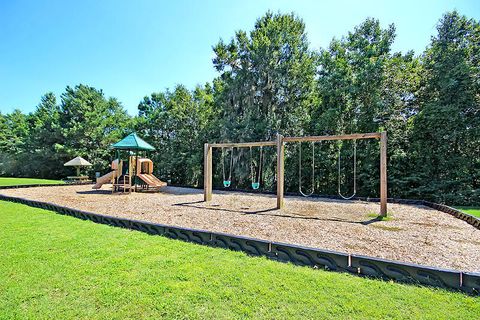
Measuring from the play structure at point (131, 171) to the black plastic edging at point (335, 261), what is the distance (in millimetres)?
6874

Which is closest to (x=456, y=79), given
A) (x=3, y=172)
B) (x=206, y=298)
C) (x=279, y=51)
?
(x=279, y=51)

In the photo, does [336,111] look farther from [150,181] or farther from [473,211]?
[150,181]

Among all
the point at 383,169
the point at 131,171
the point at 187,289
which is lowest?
the point at 187,289

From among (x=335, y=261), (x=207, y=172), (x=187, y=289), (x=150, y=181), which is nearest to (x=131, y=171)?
(x=150, y=181)

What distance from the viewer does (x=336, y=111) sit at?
10055 mm

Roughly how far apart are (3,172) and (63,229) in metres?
25.4

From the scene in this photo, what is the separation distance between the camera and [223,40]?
44.2ft

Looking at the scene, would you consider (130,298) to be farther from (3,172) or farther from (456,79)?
(3,172)

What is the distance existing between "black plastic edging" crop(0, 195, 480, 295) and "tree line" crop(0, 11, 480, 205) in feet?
14.4

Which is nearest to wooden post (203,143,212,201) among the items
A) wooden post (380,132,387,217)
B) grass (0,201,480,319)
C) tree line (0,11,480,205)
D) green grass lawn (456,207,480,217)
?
tree line (0,11,480,205)

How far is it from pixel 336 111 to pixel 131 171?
9.05m

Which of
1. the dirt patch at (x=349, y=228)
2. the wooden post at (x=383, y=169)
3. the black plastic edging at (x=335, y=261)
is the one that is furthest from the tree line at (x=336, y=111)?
the black plastic edging at (x=335, y=261)

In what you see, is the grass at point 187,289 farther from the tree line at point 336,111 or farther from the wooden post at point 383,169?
the tree line at point 336,111

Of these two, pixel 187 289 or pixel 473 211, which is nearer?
pixel 187 289
